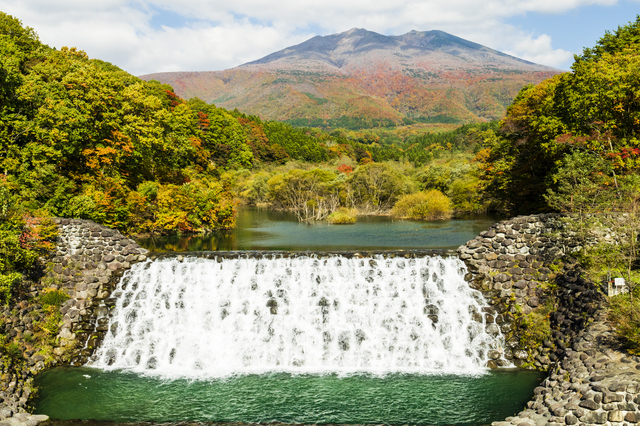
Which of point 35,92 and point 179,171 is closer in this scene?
point 35,92

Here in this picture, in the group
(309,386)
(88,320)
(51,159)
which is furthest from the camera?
(51,159)

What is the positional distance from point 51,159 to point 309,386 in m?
19.5

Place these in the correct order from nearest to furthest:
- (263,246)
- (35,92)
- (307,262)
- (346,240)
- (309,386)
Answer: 1. (309,386)
2. (307,262)
3. (35,92)
4. (263,246)
5. (346,240)

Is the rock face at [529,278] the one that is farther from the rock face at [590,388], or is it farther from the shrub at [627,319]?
the rock face at [590,388]

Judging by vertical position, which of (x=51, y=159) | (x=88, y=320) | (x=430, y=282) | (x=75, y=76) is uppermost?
(x=75, y=76)

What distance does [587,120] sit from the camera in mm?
21234

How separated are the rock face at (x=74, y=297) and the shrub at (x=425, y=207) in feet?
110

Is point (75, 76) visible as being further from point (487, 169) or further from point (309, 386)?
point (487, 169)

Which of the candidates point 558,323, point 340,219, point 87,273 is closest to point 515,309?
point 558,323

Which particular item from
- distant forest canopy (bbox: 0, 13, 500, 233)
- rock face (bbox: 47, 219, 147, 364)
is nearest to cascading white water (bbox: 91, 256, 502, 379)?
rock face (bbox: 47, 219, 147, 364)

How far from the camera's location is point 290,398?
11703 millimetres

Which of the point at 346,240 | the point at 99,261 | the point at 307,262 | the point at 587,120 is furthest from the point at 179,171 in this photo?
the point at 587,120

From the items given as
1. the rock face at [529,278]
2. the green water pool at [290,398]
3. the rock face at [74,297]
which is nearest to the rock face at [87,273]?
the rock face at [74,297]

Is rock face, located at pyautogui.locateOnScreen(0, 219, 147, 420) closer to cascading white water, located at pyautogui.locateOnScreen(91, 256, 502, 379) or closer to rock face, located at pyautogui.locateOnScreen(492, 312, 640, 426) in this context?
cascading white water, located at pyautogui.locateOnScreen(91, 256, 502, 379)
